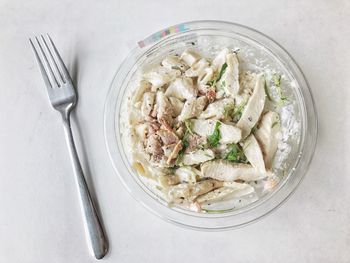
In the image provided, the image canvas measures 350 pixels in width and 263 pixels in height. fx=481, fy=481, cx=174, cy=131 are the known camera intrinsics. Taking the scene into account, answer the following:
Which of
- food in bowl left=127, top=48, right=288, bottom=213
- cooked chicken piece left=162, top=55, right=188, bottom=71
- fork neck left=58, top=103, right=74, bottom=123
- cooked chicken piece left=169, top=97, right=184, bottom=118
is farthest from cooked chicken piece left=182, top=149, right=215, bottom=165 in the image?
fork neck left=58, top=103, right=74, bottom=123

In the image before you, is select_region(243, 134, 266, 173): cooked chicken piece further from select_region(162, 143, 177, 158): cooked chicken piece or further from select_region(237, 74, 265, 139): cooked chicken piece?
select_region(162, 143, 177, 158): cooked chicken piece

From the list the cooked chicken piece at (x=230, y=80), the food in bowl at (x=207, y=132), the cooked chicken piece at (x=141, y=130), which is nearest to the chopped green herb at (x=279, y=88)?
the food in bowl at (x=207, y=132)

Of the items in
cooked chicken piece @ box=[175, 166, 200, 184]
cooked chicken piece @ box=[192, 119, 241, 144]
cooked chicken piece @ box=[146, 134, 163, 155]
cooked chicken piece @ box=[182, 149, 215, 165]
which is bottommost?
cooked chicken piece @ box=[175, 166, 200, 184]

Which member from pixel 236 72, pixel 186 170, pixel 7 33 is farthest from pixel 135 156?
pixel 7 33

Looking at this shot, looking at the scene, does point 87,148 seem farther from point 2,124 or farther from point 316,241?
point 316,241

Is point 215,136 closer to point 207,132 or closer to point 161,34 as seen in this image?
point 207,132

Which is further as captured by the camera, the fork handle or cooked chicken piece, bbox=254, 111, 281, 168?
the fork handle

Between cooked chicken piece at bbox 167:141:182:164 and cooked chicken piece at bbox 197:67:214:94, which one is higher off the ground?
cooked chicken piece at bbox 197:67:214:94

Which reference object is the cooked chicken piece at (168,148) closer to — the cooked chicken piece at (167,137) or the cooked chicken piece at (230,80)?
the cooked chicken piece at (167,137)
